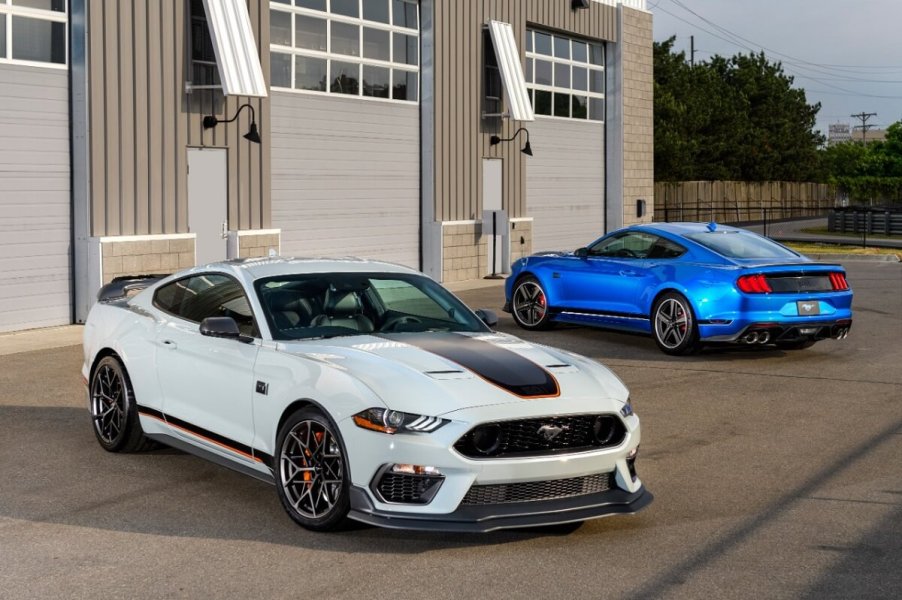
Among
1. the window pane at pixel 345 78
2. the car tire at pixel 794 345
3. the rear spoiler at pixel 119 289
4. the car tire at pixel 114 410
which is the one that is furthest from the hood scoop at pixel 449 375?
the window pane at pixel 345 78

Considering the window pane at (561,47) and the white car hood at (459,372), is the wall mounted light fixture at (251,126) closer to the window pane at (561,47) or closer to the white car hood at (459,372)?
the window pane at (561,47)

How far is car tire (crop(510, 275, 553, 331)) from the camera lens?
16.2 meters

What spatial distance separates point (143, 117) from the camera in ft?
61.0

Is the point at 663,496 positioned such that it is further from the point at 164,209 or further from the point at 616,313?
the point at 164,209

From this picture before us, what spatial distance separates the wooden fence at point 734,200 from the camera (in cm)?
6644

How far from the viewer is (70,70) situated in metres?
17.6

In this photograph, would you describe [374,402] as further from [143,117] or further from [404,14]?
[404,14]

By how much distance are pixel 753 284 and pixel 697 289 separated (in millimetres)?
609

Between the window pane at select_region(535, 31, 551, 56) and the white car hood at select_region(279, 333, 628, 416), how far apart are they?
74.7 feet

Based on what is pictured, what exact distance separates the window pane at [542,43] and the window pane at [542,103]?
90 centimetres

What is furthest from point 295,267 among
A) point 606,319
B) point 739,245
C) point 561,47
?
point 561,47

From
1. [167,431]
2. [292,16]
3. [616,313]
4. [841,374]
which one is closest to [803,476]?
[167,431]

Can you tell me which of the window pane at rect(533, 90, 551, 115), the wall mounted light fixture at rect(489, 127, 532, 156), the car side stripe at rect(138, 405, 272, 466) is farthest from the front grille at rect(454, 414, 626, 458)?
the window pane at rect(533, 90, 551, 115)

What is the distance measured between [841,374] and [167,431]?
730 centimetres
